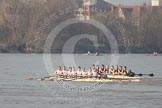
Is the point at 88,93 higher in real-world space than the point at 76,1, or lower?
lower

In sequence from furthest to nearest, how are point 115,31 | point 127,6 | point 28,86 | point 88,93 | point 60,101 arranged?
point 127,6 < point 115,31 < point 28,86 < point 88,93 < point 60,101

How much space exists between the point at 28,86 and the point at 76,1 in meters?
73.8

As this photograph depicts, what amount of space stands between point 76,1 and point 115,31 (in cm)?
1042

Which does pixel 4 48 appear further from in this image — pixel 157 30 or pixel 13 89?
pixel 13 89

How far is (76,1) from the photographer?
120375 millimetres

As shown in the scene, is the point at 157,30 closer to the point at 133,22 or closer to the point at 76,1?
the point at 133,22

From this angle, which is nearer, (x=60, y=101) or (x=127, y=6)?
(x=60, y=101)

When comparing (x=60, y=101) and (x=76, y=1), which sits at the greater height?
(x=76, y=1)

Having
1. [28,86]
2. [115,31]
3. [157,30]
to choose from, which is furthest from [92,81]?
[157,30]

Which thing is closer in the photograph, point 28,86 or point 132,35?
point 28,86

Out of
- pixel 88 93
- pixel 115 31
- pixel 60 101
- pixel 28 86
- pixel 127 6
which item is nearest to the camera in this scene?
pixel 60 101

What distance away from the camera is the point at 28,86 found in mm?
47344

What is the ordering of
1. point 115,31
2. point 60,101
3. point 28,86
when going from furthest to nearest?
1. point 115,31
2. point 28,86
3. point 60,101

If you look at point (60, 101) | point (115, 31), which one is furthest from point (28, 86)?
point (115, 31)
